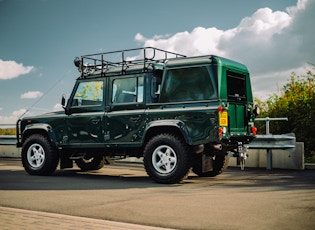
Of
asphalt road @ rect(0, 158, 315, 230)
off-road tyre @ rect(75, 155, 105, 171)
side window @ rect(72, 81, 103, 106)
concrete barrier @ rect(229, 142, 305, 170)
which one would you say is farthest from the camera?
off-road tyre @ rect(75, 155, 105, 171)

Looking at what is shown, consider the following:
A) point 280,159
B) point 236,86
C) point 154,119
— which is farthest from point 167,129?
point 280,159

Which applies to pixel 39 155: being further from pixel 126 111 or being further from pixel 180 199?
pixel 180 199

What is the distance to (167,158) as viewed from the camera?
374 inches

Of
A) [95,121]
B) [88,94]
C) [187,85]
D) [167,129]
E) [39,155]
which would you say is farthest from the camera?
[39,155]

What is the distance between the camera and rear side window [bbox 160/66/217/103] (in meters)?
9.26

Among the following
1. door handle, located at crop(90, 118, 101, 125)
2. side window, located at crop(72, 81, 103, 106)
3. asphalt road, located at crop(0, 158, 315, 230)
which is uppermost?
side window, located at crop(72, 81, 103, 106)

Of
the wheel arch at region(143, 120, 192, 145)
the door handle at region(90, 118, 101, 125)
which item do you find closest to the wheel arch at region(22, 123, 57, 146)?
the door handle at region(90, 118, 101, 125)

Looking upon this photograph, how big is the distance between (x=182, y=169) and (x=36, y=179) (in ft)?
10.9

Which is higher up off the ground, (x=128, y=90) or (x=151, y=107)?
(x=128, y=90)

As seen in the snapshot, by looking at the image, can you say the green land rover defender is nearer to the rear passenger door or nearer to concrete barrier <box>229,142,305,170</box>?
the rear passenger door

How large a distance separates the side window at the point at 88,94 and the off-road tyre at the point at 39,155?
1161mm

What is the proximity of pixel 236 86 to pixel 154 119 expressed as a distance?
1.87 m

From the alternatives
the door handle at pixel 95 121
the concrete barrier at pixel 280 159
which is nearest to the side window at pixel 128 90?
the door handle at pixel 95 121

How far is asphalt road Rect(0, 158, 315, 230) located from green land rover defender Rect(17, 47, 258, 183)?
0.53m
